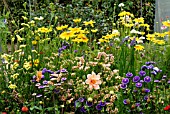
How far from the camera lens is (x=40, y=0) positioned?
302 inches

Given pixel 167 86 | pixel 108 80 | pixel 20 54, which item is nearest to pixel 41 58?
pixel 20 54

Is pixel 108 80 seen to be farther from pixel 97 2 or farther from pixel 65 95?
pixel 97 2

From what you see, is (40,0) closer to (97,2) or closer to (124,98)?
(97,2)

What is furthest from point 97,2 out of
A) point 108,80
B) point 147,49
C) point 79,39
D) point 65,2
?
point 108,80

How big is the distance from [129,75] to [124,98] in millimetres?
149

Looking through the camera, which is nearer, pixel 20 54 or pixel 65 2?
pixel 20 54

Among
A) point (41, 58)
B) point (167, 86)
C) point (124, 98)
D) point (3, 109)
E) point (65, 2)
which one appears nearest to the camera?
point (124, 98)

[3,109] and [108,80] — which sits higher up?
[108,80]

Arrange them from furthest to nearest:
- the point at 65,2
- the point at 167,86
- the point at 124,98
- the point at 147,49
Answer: the point at 65,2 → the point at 147,49 → the point at 167,86 → the point at 124,98

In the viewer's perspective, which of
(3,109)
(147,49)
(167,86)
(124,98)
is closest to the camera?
(124,98)

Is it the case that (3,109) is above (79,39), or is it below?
below

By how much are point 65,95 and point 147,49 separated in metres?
1.33

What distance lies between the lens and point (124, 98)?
8.22 ft

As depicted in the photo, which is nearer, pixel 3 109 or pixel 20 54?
pixel 3 109
